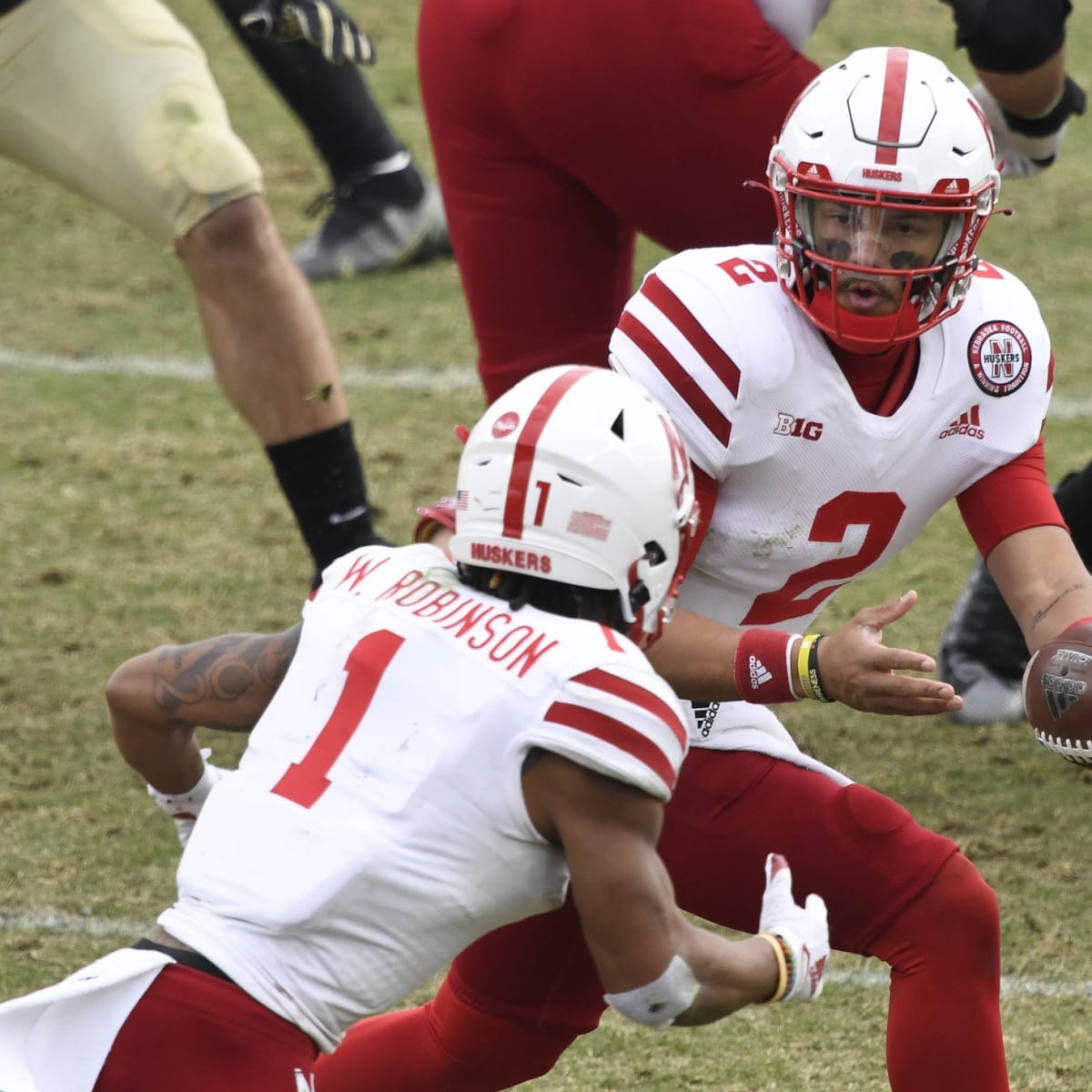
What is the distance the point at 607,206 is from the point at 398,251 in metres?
3.06

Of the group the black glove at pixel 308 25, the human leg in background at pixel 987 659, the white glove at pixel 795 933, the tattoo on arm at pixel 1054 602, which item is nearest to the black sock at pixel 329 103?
the black glove at pixel 308 25

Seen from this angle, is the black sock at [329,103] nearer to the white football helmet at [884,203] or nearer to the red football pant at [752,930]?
the white football helmet at [884,203]

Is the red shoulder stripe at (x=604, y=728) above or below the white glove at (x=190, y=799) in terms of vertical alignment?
above

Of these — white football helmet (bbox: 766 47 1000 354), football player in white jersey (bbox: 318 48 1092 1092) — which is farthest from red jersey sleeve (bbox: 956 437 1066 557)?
white football helmet (bbox: 766 47 1000 354)

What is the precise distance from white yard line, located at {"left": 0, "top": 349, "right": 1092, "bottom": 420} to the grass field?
0.03 feet

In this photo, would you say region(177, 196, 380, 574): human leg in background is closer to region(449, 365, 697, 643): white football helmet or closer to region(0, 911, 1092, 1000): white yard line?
region(0, 911, 1092, 1000): white yard line

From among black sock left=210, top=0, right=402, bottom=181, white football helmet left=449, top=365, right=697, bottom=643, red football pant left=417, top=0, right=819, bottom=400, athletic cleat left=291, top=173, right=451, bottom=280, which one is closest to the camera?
white football helmet left=449, top=365, right=697, bottom=643

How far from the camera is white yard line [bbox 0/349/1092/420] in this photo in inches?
232

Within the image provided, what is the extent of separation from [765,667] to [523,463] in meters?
0.47

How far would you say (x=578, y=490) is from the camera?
2131 millimetres

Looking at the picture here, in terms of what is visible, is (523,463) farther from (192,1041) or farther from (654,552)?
(192,1041)

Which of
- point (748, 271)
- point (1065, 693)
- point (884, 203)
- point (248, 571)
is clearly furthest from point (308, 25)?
point (1065, 693)

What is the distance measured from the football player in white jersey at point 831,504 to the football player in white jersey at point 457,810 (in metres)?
0.35

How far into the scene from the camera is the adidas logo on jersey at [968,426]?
A: 269cm
